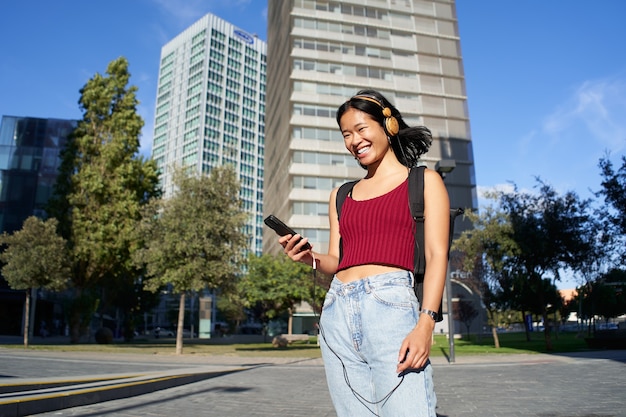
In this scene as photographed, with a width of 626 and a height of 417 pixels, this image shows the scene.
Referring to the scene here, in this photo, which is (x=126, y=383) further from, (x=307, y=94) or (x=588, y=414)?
(x=307, y=94)

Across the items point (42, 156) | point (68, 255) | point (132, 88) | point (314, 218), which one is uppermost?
point (42, 156)

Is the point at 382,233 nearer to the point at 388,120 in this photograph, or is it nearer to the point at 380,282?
the point at 380,282

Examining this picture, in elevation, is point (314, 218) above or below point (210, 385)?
above

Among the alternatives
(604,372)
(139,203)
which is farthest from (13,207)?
(604,372)

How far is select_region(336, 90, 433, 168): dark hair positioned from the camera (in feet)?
7.93

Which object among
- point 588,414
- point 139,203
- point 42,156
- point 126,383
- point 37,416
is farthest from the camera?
point 42,156

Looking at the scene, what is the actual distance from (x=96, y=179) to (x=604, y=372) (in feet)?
85.9

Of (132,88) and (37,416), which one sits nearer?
(37,416)

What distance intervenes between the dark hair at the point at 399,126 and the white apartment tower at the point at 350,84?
49.9m

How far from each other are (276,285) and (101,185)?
47.3ft

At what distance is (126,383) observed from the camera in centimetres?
733

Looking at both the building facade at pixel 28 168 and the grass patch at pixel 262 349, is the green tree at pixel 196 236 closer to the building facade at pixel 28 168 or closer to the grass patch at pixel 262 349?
the grass patch at pixel 262 349

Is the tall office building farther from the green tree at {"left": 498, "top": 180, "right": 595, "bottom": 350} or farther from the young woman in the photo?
the young woman

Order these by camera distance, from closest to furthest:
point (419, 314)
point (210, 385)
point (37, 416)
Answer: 1. point (419, 314)
2. point (37, 416)
3. point (210, 385)
